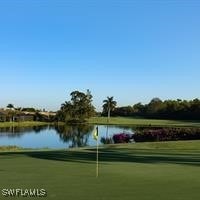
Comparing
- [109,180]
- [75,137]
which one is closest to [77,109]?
[75,137]

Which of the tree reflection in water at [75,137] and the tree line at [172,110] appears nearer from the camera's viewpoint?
the tree reflection in water at [75,137]

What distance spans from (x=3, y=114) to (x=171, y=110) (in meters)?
50.2

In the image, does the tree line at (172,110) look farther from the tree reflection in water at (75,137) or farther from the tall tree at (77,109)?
the tree reflection in water at (75,137)

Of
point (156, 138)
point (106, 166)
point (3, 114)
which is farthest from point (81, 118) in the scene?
point (106, 166)

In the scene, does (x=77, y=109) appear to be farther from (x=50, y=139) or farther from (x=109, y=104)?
(x=50, y=139)

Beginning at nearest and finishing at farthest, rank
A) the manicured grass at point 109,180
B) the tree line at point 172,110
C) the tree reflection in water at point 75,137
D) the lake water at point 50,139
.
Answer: the manicured grass at point 109,180, the lake water at point 50,139, the tree reflection in water at point 75,137, the tree line at point 172,110

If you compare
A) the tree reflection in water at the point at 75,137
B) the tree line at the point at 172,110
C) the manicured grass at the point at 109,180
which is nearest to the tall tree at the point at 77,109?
the tree line at the point at 172,110

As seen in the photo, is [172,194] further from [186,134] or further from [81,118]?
[81,118]

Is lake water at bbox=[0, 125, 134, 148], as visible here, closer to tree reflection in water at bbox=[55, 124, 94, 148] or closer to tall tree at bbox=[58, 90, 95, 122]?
tree reflection in water at bbox=[55, 124, 94, 148]

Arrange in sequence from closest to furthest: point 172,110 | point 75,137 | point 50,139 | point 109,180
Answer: point 109,180 → point 50,139 → point 75,137 → point 172,110

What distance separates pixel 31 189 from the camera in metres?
10.5

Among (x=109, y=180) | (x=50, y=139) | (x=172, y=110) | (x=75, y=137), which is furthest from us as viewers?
(x=172, y=110)

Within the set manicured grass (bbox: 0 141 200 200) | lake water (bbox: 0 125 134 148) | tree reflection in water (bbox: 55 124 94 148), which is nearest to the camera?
manicured grass (bbox: 0 141 200 200)

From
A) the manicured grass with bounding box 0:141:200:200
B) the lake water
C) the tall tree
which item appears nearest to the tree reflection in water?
the lake water
